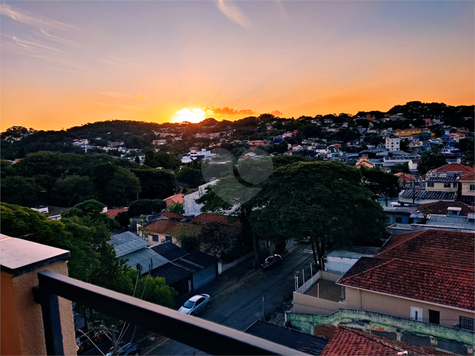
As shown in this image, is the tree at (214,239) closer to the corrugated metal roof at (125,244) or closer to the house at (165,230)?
the house at (165,230)

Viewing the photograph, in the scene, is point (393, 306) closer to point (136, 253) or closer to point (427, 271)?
point (427, 271)

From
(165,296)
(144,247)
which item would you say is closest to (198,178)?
(144,247)

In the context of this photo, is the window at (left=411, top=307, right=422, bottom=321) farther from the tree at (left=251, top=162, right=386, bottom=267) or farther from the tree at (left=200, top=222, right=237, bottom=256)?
the tree at (left=200, top=222, right=237, bottom=256)

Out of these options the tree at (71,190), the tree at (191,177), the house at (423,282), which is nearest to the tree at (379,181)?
the house at (423,282)

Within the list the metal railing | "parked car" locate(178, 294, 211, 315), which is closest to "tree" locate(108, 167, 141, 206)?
"parked car" locate(178, 294, 211, 315)

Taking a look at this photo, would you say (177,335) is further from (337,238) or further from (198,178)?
(198,178)
